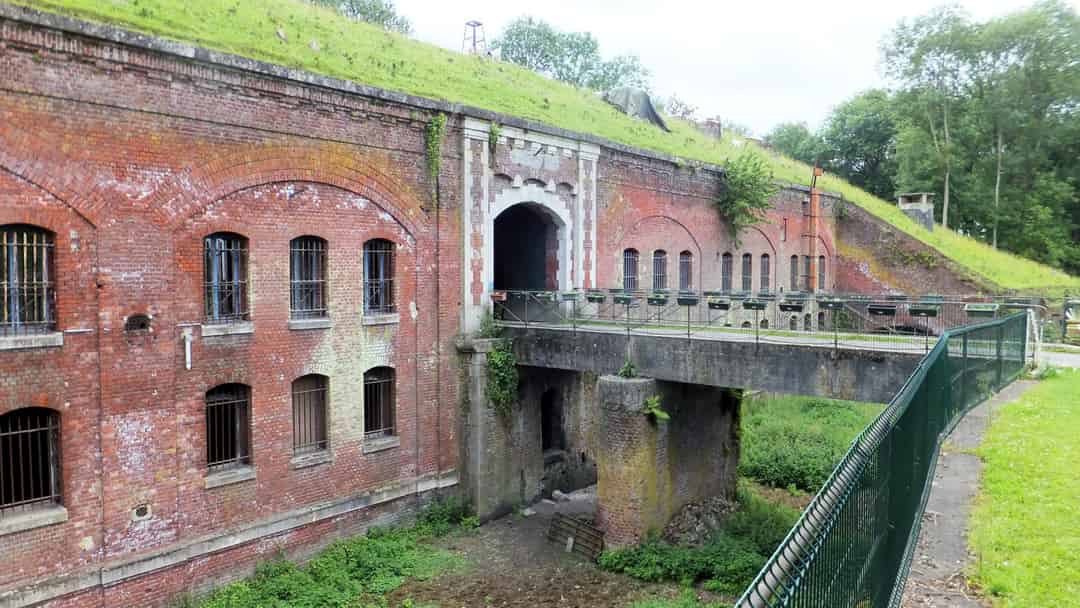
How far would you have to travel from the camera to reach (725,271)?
24.5 meters

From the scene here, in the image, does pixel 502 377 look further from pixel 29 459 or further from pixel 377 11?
pixel 377 11

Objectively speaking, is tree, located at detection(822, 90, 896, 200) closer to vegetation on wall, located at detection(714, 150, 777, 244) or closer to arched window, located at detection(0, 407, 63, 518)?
vegetation on wall, located at detection(714, 150, 777, 244)

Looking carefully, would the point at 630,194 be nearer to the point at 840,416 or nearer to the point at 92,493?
the point at 840,416

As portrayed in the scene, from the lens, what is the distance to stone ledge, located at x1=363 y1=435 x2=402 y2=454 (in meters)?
13.7

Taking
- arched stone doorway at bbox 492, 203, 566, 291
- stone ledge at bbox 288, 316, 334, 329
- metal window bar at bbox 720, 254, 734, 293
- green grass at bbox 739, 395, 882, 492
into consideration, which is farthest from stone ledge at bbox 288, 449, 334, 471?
metal window bar at bbox 720, 254, 734, 293

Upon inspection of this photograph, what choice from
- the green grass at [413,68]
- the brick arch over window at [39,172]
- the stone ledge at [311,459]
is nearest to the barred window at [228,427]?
the stone ledge at [311,459]

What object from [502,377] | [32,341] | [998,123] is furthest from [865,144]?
[32,341]

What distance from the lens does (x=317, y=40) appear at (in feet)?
54.6

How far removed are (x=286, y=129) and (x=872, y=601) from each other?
11243 millimetres

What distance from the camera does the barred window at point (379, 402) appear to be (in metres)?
14.0

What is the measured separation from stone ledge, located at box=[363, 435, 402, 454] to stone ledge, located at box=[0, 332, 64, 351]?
5.64m

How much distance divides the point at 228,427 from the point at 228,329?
5.65 feet

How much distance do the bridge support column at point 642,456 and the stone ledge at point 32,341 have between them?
8.87 meters

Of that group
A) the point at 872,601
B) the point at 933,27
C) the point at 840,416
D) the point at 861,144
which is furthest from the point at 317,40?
the point at 861,144
